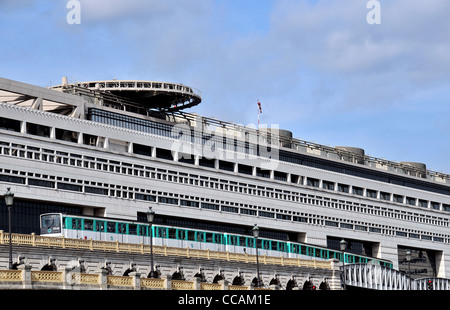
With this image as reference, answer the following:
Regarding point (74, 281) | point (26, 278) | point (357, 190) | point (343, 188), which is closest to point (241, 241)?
point (343, 188)

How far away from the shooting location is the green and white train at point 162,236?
72.1 m

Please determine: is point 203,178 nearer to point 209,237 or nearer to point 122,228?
point 209,237

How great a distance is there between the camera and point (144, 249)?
72.0m

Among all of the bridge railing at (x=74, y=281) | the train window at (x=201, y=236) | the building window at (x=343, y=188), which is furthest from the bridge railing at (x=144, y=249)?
the building window at (x=343, y=188)

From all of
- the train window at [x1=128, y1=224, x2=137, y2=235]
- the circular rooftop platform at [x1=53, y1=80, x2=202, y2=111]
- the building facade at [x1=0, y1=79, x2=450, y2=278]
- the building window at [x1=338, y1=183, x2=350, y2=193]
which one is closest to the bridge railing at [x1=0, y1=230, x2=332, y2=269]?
the train window at [x1=128, y1=224, x2=137, y2=235]

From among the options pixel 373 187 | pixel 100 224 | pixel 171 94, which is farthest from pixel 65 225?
pixel 373 187

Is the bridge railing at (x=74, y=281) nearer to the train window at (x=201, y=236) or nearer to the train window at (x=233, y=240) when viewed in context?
the train window at (x=201, y=236)

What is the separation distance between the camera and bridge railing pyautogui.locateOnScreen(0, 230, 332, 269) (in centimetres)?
6200

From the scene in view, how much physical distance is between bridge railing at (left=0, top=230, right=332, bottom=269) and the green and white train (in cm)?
340

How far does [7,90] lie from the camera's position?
85.3 m

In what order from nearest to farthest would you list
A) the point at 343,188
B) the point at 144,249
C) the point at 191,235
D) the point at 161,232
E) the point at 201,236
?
1. the point at 144,249
2. the point at 161,232
3. the point at 191,235
4. the point at 201,236
5. the point at 343,188

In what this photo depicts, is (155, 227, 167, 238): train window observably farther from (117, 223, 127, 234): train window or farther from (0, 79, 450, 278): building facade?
(0, 79, 450, 278): building facade

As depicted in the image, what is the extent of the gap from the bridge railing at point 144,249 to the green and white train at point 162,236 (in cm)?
340

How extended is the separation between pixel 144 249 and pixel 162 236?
29.1 feet
